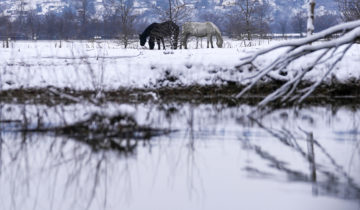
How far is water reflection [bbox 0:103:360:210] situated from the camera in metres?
5.02

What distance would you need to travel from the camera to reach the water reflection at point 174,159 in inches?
198

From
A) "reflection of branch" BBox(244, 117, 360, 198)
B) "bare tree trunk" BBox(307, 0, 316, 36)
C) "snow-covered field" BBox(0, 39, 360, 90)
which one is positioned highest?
"bare tree trunk" BBox(307, 0, 316, 36)

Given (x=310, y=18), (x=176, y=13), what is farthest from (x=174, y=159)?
(x=176, y=13)

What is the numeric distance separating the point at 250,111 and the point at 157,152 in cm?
333

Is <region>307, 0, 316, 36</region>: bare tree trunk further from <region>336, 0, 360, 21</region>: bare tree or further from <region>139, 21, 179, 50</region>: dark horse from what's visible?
<region>139, 21, 179, 50</region>: dark horse

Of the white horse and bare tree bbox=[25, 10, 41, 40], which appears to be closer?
the white horse

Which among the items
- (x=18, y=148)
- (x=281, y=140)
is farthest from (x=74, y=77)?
(x=281, y=140)

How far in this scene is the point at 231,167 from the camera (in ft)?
19.6

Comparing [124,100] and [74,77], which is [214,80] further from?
[74,77]

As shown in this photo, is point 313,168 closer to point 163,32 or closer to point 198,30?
point 163,32

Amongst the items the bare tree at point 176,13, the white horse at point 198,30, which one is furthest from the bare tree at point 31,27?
the white horse at point 198,30

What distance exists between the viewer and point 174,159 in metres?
6.30

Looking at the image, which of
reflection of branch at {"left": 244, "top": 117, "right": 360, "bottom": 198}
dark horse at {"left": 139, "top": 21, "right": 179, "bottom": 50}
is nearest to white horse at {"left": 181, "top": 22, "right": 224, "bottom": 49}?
dark horse at {"left": 139, "top": 21, "right": 179, "bottom": 50}

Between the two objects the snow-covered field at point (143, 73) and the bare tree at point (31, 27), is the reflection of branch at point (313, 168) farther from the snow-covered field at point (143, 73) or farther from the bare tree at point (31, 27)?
the bare tree at point (31, 27)
